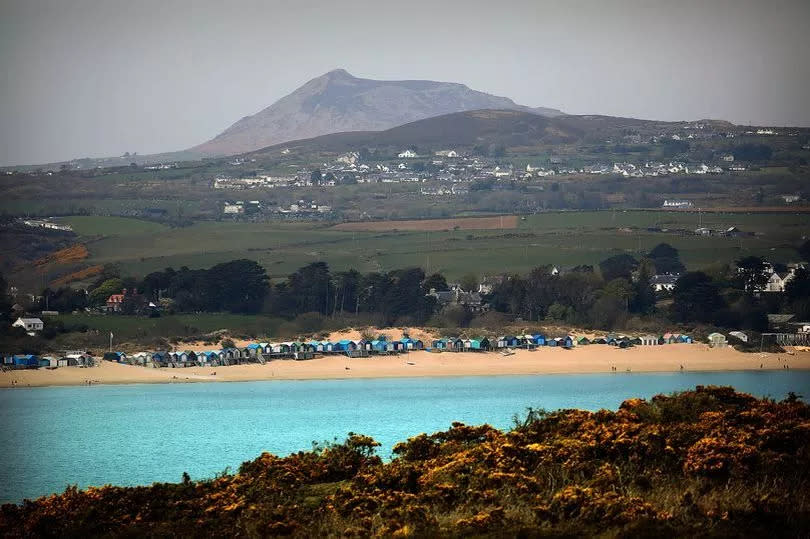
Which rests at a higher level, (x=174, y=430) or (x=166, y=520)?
(x=166, y=520)

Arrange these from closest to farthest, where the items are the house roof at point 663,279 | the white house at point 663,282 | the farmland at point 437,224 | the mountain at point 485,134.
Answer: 1. the white house at point 663,282
2. the house roof at point 663,279
3. the farmland at point 437,224
4. the mountain at point 485,134

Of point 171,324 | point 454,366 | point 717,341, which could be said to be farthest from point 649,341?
point 171,324

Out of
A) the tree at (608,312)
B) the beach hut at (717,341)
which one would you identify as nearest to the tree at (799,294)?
the beach hut at (717,341)

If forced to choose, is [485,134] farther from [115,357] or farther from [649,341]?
[115,357]

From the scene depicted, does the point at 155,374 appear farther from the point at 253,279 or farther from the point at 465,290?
the point at 465,290

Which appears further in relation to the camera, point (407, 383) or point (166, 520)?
point (407, 383)

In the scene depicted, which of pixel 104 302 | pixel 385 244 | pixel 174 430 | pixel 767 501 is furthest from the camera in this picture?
pixel 385 244

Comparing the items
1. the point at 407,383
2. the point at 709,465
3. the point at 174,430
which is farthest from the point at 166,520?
the point at 407,383

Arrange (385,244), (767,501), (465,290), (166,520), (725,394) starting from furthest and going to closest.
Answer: (385,244) → (465,290) → (725,394) → (166,520) → (767,501)

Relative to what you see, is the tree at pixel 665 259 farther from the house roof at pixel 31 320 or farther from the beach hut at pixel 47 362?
the beach hut at pixel 47 362
